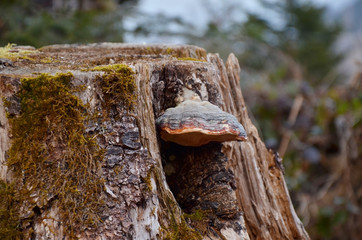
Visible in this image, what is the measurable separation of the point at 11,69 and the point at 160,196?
3.19 ft

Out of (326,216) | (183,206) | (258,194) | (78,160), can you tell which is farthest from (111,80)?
(326,216)

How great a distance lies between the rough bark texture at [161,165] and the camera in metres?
1.54

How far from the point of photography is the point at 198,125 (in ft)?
5.17

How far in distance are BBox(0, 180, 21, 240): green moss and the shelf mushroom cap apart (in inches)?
29.6

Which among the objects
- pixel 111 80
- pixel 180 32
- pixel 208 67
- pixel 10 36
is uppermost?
pixel 180 32

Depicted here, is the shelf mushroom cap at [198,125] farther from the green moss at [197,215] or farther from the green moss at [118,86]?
the green moss at [197,215]

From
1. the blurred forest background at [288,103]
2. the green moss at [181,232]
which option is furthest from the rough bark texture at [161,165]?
the blurred forest background at [288,103]

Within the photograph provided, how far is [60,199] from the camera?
152cm

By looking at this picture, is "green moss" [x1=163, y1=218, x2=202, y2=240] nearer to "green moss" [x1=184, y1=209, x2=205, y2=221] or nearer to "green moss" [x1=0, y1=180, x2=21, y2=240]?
"green moss" [x1=184, y1=209, x2=205, y2=221]

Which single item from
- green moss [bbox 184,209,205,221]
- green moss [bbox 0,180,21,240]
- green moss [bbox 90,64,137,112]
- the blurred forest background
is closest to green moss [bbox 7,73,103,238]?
green moss [bbox 0,180,21,240]

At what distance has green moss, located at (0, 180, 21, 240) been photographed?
1.49 meters

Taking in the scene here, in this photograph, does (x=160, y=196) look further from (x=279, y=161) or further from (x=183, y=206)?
(x=279, y=161)

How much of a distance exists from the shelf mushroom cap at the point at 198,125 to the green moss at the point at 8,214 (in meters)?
0.75

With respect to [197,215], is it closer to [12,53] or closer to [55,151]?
[55,151]
